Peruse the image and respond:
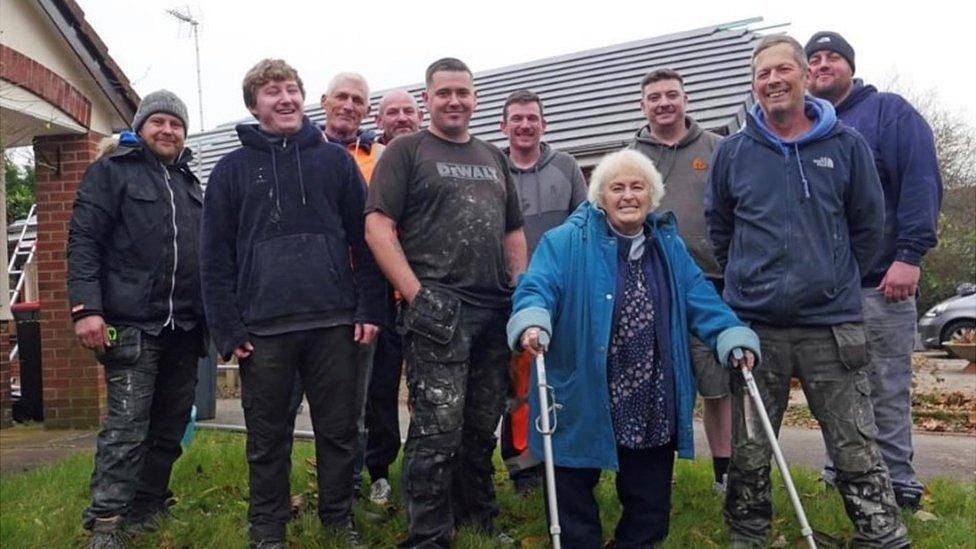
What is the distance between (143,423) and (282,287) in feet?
3.66

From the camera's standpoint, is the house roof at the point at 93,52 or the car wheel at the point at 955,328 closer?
the house roof at the point at 93,52

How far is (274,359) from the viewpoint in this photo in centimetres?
400

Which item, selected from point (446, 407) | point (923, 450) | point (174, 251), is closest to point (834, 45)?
point (446, 407)

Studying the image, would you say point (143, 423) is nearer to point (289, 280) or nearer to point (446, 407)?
point (289, 280)

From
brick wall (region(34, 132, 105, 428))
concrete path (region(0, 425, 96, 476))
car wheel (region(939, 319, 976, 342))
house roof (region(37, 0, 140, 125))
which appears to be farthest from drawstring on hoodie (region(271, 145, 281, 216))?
car wheel (region(939, 319, 976, 342))

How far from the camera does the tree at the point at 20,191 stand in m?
18.5

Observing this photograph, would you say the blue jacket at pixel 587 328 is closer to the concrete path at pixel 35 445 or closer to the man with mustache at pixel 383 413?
the man with mustache at pixel 383 413

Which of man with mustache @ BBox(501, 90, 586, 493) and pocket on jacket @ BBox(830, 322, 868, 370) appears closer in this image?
pocket on jacket @ BBox(830, 322, 868, 370)

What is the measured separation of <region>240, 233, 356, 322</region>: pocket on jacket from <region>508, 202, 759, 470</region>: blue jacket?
0.92 metres

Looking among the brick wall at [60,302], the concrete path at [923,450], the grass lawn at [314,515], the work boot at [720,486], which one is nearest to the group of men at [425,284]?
the grass lawn at [314,515]

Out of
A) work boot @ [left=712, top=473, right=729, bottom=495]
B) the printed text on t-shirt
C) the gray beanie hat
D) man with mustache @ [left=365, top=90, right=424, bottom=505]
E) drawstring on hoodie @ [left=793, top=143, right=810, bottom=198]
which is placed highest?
the gray beanie hat

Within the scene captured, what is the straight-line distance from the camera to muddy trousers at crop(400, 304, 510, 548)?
3.95 metres

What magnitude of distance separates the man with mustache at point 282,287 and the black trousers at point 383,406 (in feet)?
2.86

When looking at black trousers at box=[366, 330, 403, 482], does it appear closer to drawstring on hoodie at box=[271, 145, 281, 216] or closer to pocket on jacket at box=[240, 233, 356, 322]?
pocket on jacket at box=[240, 233, 356, 322]
